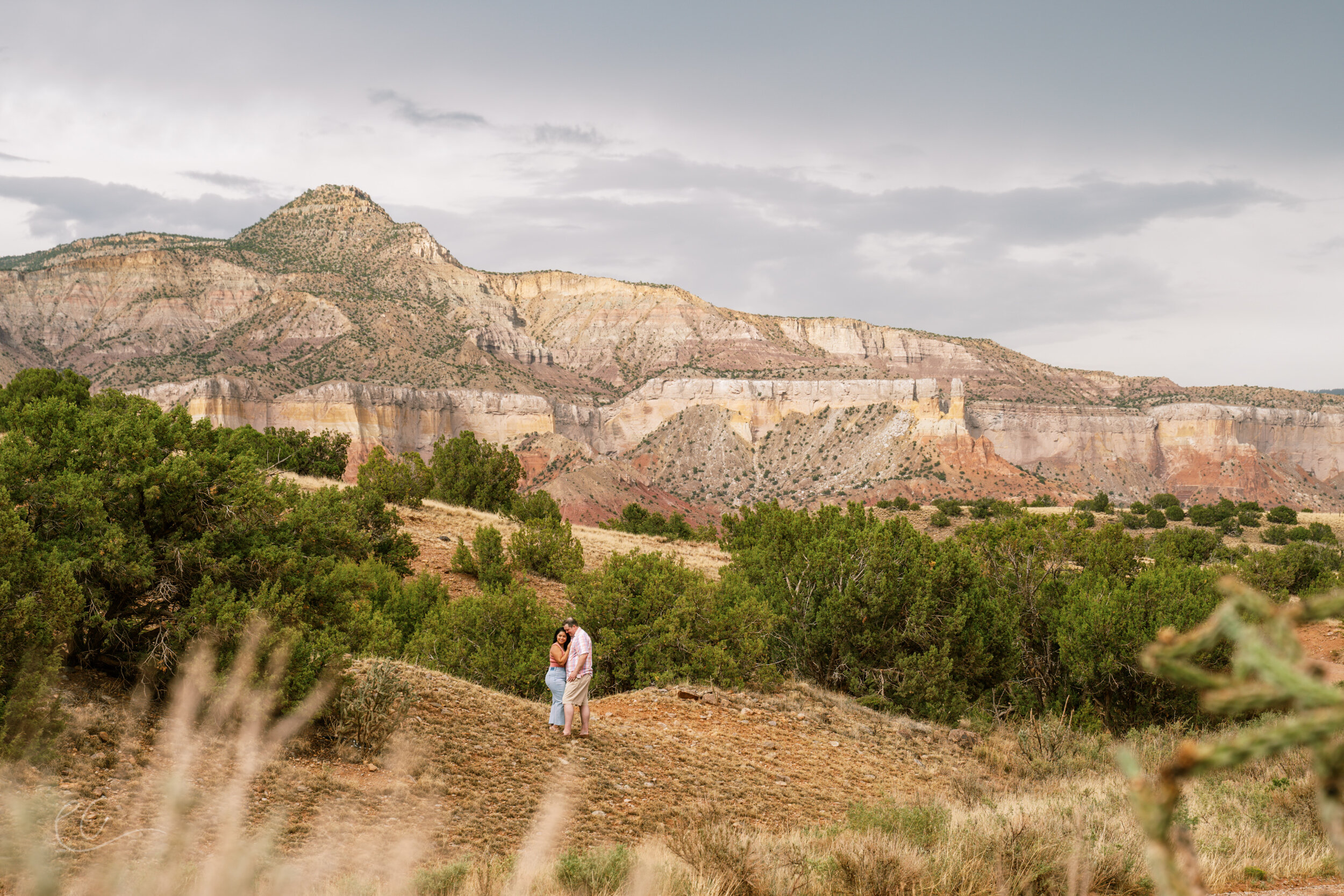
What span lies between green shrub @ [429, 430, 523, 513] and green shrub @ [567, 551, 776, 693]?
2272 cm

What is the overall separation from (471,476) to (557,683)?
2900cm

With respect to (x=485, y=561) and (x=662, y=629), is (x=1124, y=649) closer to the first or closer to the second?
(x=662, y=629)

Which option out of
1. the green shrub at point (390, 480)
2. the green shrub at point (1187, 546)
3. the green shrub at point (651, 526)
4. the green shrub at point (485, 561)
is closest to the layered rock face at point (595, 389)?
the green shrub at point (651, 526)

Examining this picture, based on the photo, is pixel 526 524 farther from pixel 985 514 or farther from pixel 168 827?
pixel 985 514

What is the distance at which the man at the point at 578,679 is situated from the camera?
10289 mm

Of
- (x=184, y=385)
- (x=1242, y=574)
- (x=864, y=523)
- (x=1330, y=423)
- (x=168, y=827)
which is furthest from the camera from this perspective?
(x=1330, y=423)

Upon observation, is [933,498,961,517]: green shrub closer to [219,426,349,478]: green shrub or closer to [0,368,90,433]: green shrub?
[219,426,349,478]: green shrub

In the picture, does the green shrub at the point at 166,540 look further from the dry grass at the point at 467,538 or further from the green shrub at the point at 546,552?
the green shrub at the point at 546,552

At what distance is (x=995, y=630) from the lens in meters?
16.2

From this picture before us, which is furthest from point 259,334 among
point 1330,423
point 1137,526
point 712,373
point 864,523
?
point 1330,423

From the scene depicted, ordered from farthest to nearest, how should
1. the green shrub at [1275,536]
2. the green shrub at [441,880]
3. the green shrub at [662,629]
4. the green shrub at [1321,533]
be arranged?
the green shrub at [1275,536], the green shrub at [1321,533], the green shrub at [662,629], the green shrub at [441,880]

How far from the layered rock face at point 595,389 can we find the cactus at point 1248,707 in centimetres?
9397

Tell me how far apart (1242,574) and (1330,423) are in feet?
444

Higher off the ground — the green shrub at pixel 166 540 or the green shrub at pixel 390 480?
the green shrub at pixel 166 540
